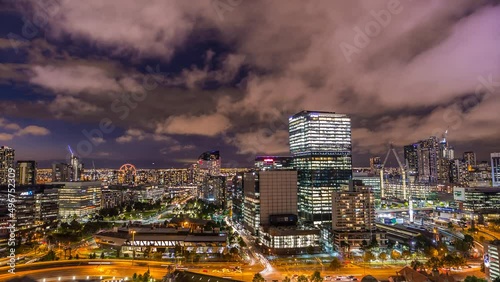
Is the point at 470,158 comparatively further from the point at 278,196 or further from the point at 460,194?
the point at 278,196

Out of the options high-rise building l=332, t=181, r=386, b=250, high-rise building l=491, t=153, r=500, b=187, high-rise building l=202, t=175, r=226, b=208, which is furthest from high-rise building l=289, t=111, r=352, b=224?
high-rise building l=491, t=153, r=500, b=187

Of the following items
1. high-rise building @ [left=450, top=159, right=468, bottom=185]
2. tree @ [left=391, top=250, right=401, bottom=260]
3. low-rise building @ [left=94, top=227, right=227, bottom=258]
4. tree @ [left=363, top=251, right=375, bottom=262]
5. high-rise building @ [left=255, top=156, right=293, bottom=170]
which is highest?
high-rise building @ [left=255, top=156, right=293, bottom=170]

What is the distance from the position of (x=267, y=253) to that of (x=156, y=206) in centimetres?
6411

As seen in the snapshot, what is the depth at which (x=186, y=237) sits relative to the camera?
158ft

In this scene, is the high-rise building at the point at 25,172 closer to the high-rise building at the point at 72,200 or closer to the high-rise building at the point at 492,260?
the high-rise building at the point at 72,200

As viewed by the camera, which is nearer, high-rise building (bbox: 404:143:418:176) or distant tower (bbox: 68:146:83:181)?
distant tower (bbox: 68:146:83:181)

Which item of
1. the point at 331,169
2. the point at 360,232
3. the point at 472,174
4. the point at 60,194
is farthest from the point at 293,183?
the point at 472,174

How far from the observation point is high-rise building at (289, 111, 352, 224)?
6341cm

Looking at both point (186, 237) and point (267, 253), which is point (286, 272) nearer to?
point (267, 253)

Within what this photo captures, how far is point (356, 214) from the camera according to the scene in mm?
51000

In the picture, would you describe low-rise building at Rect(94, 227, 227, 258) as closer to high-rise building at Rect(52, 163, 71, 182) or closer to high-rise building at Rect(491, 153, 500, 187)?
high-rise building at Rect(52, 163, 71, 182)

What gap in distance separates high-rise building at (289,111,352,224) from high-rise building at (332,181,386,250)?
37.3ft

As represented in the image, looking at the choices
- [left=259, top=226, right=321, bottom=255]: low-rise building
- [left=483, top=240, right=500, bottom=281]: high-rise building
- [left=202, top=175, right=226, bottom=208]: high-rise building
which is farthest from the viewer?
[left=202, top=175, right=226, bottom=208]: high-rise building

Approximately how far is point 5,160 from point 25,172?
7.01 metres
